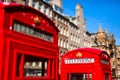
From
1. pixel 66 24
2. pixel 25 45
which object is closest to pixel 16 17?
pixel 25 45

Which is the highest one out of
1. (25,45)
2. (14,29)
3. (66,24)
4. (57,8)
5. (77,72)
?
(57,8)

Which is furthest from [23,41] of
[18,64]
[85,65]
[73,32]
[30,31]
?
[73,32]

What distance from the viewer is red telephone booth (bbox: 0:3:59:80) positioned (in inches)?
560

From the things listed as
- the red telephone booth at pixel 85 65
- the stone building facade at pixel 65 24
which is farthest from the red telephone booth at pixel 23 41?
the stone building facade at pixel 65 24

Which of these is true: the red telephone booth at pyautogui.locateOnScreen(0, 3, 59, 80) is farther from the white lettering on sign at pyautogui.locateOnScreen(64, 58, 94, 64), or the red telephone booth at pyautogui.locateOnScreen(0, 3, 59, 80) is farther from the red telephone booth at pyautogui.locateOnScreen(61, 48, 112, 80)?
the white lettering on sign at pyautogui.locateOnScreen(64, 58, 94, 64)

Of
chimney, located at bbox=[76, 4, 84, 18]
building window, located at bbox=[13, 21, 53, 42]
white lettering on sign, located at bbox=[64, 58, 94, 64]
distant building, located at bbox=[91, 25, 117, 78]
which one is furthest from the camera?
distant building, located at bbox=[91, 25, 117, 78]

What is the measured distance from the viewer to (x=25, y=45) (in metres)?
15.9

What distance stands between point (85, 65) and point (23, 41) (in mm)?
8907

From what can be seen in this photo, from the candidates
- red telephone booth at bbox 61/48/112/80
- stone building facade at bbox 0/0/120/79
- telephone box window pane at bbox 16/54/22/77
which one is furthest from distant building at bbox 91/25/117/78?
telephone box window pane at bbox 16/54/22/77

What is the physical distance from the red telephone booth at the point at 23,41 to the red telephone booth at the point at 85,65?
4187mm

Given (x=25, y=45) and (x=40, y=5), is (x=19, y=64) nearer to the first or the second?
(x=25, y=45)

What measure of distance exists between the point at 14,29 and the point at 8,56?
78.6 inches

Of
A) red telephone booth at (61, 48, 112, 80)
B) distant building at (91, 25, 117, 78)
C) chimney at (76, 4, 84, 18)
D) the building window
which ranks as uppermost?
chimney at (76, 4, 84, 18)

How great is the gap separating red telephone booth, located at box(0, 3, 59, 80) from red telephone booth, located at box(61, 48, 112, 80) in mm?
4187
